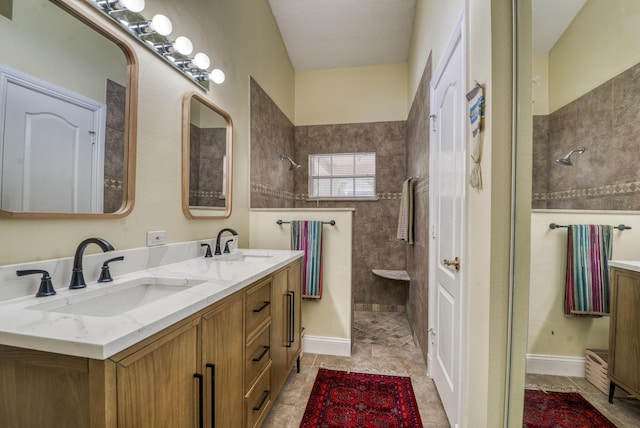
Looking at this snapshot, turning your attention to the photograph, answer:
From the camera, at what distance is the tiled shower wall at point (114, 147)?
1.20 m

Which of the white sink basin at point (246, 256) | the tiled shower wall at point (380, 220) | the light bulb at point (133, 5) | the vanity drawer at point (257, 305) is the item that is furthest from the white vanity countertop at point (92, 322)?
the tiled shower wall at point (380, 220)

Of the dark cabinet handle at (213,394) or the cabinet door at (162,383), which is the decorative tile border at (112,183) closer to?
the cabinet door at (162,383)

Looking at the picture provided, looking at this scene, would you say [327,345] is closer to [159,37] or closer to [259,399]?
[259,399]

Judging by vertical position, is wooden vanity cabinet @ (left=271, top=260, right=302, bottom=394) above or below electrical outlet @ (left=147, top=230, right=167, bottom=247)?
below

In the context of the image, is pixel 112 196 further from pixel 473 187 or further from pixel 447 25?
pixel 447 25

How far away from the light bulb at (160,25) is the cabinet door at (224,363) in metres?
1.33

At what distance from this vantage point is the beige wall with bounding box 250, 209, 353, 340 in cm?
235

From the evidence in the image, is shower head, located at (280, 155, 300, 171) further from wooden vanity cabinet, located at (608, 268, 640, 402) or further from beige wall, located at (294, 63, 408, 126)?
wooden vanity cabinet, located at (608, 268, 640, 402)

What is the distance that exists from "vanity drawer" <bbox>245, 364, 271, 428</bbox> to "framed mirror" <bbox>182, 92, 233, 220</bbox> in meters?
1.01

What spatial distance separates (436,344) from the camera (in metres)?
1.93

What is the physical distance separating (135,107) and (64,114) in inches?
12.7

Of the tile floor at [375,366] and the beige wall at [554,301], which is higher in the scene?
the beige wall at [554,301]

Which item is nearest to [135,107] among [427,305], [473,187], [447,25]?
[473,187]

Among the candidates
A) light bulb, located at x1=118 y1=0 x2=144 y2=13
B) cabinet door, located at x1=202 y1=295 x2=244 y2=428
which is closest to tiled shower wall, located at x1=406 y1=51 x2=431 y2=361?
cabinet door, located at x1=202 y1=295 x2=244 y2=428
